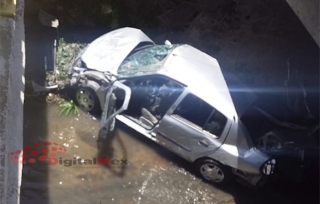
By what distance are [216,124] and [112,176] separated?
Result: 1.68 m

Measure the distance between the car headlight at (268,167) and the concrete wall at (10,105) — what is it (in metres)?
3.84

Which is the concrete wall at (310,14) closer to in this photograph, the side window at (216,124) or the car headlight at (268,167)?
the side window at (216,124)

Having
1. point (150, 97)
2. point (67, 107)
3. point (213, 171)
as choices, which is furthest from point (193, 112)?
point (67, 107)

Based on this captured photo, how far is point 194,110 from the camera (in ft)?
25.2

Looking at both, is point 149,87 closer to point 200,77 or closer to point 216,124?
point 200,77

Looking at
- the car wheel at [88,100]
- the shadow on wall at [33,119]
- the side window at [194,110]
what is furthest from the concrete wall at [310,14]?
the shadow on wall at [33,119]

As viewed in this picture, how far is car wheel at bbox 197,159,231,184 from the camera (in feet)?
25.3

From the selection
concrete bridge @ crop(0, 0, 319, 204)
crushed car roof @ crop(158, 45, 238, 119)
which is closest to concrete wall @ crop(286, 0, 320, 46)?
crushed car roof @ crop(158, 45, 238, 119)

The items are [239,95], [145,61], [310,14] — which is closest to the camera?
[310,14]

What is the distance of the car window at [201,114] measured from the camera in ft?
24.7

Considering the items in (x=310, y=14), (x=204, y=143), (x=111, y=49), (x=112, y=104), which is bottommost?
(x=204, y=143)

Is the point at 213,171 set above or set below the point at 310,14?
below

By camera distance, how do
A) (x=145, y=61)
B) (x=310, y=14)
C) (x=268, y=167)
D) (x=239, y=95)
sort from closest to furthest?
1. (x=310, y=14)
2. (x=268, y=167)
3. (x=239, y=95)
4. (x=145, y=61)

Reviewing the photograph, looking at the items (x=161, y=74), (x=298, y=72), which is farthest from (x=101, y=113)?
(x=298, y=72)
